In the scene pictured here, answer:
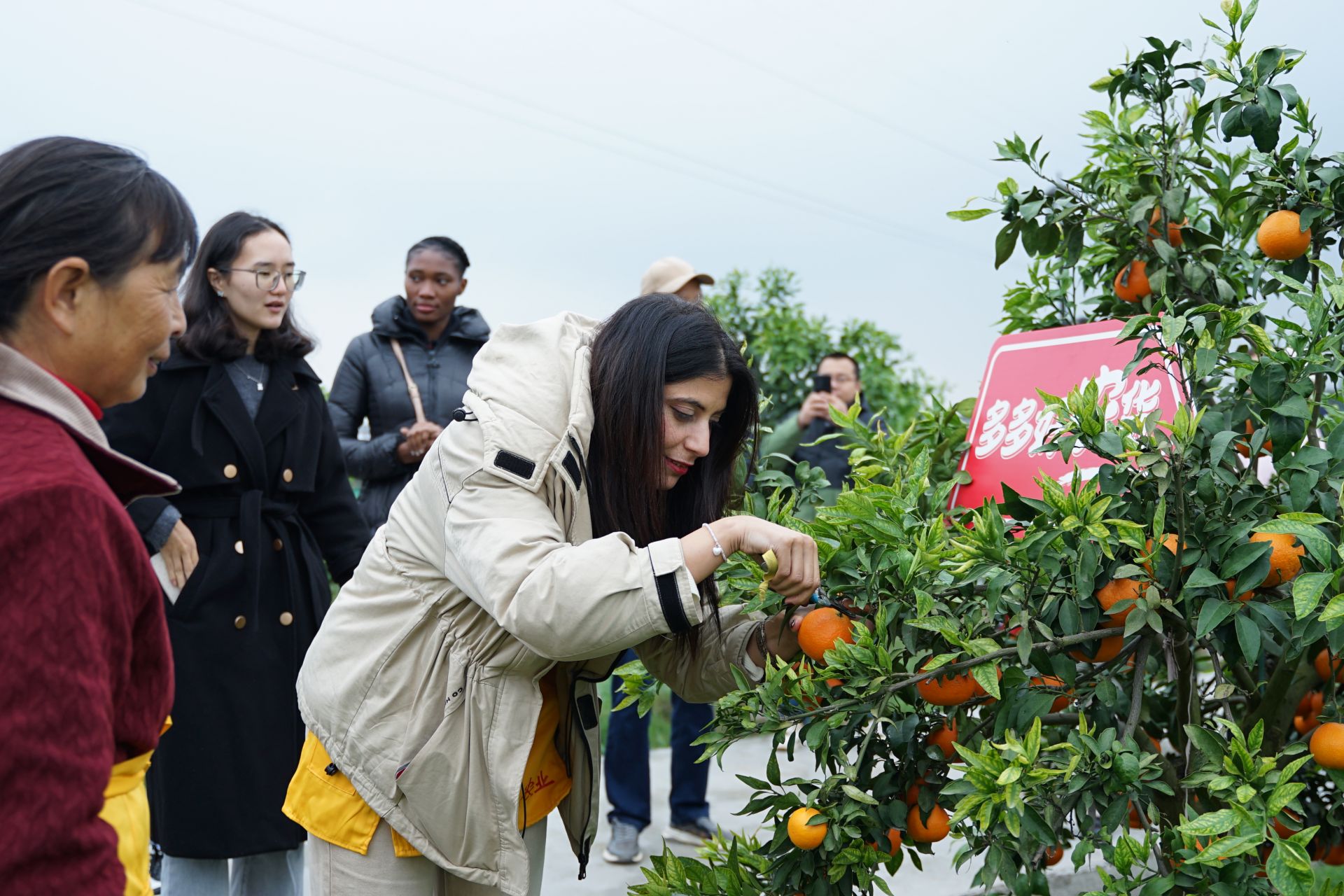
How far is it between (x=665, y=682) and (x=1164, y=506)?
3.11 ft

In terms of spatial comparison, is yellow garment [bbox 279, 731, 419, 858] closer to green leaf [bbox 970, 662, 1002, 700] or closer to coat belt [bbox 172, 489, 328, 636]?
coat belt [bbox 172, 489, 328, 636]

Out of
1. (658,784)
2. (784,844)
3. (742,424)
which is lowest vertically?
(658,784)

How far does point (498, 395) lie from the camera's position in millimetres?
1786

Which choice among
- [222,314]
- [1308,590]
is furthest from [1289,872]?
[222,314]

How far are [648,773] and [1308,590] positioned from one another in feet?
9.57

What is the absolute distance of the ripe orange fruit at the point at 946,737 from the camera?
1823 millimetres

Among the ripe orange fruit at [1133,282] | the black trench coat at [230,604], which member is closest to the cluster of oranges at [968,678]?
the ripe orange fruit at [1133,282]

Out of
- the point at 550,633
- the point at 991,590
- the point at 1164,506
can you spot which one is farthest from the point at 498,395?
the point at 1164,506

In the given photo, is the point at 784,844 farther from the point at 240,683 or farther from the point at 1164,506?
the point at 240,683

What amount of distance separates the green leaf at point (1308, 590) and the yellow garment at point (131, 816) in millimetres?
1268

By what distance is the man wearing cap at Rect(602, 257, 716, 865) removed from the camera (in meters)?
4.04

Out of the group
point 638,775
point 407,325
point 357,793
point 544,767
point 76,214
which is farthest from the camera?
point 638,775

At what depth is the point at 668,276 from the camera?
4172mm

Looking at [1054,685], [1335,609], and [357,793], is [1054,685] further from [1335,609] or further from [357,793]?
[357,793]
